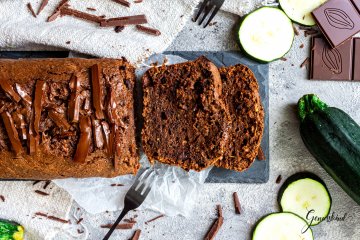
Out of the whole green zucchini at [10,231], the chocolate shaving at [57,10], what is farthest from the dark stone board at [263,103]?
the whole green zucchini at [10,231]

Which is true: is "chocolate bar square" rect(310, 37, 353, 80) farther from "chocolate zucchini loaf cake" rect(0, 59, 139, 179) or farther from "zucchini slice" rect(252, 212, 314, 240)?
"chocolate zucchini loaf cake" rect(0, 59, 139, 179)

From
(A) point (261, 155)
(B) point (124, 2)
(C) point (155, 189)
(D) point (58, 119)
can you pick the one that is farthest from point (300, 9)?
(D) point (58, 119)

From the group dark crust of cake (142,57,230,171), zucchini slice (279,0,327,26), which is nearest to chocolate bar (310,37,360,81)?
zucchini slice (279,0,327,26)

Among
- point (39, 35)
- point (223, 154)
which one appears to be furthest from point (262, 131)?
point (39, 35)

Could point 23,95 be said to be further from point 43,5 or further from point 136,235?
point 136,235

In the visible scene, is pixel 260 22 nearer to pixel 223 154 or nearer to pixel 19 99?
pixel 223 154

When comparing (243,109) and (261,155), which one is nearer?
(243,109)
